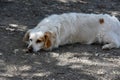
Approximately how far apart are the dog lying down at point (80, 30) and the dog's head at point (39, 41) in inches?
2.4

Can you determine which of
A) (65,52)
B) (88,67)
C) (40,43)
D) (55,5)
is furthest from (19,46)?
(55,5)

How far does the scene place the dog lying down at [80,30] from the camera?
665cm

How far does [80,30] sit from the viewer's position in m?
6.96

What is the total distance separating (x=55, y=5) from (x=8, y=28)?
270cm

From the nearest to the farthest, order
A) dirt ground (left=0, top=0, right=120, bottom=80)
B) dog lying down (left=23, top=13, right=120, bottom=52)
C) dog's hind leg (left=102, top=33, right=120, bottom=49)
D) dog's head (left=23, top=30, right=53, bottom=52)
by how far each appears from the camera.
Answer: dirt ground (left=0, top=0, right=120, bottom=80)
dog's head (left=23, top=30, right=53, bottom=52)
dog lying down (left=23, top=13, right=120, bottom=52)
dog's hind leg (left=102, top=33, right=120, bottom=49)

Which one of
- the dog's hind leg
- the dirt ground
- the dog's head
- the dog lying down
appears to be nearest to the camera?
the dirt ground

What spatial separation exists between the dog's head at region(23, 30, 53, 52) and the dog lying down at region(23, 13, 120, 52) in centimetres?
6

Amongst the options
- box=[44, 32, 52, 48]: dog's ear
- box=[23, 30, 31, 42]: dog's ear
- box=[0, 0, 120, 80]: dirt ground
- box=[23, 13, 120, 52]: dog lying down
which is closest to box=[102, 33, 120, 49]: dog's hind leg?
box=[23, 13, 120, 52]: dog lying down

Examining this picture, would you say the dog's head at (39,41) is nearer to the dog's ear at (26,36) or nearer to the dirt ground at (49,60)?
the dirt ground at (49,60)

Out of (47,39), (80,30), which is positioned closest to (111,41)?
(80,30)

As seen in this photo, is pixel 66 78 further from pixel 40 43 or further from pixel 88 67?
pixel 40 43

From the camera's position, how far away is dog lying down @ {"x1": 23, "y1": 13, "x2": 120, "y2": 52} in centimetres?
665

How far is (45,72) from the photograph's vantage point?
18.2 ft

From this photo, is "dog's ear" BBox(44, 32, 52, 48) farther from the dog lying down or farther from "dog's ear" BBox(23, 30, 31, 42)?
"dog's ear" BBox(23, 30, 31, 42)
